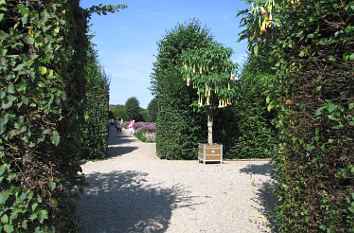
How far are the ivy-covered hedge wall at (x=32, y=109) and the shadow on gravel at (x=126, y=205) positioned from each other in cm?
188

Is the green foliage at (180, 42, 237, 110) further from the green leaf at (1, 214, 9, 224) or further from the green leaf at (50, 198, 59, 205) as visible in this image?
the green leaf at (1, 214, 9, 224)

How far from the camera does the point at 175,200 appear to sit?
16.8 ft

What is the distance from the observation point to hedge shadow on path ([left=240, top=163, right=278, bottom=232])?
158 inches

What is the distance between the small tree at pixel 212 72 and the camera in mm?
8234

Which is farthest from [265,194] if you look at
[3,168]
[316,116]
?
[3,168]

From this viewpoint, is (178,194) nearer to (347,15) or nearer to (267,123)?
(347,15)

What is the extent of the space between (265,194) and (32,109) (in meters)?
4.87

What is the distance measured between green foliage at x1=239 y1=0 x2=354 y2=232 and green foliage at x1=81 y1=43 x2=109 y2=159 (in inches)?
327

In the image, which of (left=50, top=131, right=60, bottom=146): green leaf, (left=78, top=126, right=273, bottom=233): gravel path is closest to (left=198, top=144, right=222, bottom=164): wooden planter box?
(left=78, top=126, right=273, bottom=233): gravel path

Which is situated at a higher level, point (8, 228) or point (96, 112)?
point (96, 112)

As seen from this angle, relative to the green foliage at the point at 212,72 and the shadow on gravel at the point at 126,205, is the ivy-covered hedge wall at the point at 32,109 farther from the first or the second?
the green foliage at the point at 212,72

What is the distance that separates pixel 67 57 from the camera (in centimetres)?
214

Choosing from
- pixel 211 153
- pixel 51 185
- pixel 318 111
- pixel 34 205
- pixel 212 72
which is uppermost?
pixel 212 72

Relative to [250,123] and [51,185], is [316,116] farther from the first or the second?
[250,123]
